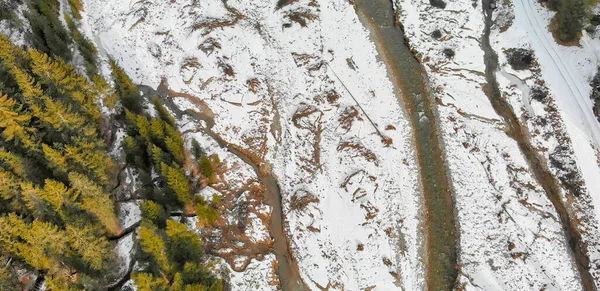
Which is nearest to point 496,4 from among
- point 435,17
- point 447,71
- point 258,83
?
point 435,17

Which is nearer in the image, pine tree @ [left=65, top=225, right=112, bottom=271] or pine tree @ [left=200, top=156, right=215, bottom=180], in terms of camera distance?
pine tree @ [left=65, top=225, right=112, bottom=271]

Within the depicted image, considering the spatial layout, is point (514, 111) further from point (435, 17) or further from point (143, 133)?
point (143, 133)

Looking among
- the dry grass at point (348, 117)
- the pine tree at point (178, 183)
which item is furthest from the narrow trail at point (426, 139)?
the pine tree at point (178, 183)

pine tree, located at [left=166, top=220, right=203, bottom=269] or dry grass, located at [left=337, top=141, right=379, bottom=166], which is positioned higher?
dry grass, located at [left=337, top=141, right=379, bottom=166]

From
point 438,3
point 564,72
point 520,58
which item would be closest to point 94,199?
point 438,3

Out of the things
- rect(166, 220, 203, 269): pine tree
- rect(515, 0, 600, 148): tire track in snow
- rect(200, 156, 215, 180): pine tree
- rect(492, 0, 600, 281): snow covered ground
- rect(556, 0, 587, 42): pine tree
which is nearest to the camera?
rect(166, 220, 203, 269): pine tree

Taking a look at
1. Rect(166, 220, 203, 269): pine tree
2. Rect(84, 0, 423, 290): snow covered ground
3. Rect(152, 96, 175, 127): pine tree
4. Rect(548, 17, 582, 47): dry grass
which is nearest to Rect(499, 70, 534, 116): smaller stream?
Rect(548, 17, 582, 47): dry grass

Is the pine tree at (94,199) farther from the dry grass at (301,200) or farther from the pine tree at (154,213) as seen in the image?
the dry grass at (301,200)

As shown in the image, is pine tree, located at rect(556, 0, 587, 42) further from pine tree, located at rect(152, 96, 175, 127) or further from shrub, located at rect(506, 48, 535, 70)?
pine tree, located at rect(152, 96, 175, 127)
